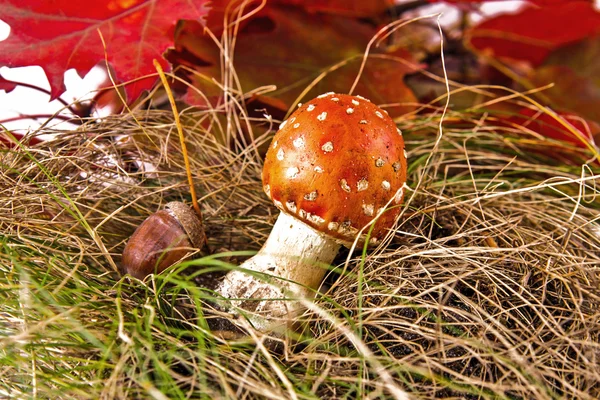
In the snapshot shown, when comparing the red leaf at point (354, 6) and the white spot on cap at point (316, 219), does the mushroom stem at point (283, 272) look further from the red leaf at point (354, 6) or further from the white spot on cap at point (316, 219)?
the red leaf at point (354, 6)

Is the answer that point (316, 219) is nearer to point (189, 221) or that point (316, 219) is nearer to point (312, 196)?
point (312, 196)

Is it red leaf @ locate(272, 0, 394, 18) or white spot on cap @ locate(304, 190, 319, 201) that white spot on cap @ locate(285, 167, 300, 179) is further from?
red leaf @ locate(272, 0, 394, 18)

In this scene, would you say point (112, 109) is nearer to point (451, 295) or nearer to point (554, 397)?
point (451, 295)

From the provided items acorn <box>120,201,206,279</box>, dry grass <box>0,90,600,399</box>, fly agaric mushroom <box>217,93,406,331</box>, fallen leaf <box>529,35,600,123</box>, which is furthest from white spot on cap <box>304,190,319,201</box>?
fallen leaf <box>529,35,600,123</box>

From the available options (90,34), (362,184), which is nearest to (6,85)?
(90,34)

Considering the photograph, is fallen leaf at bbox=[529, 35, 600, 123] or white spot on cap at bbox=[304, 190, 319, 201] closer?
white spot on cap at bbox=[304, 190, 319, 201]

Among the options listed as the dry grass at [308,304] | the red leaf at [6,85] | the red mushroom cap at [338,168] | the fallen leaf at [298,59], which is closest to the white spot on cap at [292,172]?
the red mushroom cap at [338,168]
